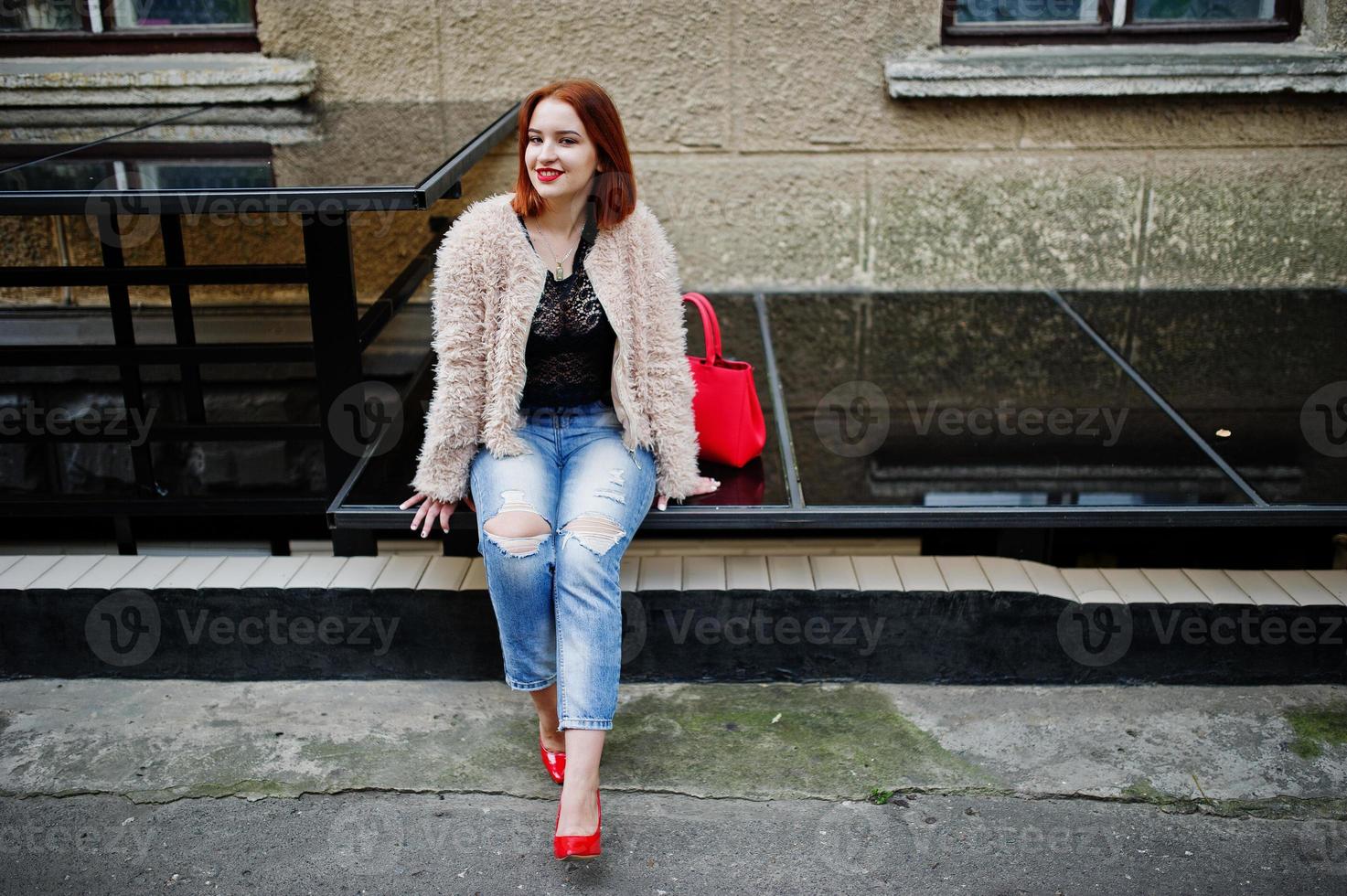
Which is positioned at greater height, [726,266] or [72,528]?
[726,266]

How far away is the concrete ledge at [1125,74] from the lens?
4742 millimetres

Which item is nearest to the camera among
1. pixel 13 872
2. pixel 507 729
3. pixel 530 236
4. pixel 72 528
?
pixel 13 872

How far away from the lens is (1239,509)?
10.4ft

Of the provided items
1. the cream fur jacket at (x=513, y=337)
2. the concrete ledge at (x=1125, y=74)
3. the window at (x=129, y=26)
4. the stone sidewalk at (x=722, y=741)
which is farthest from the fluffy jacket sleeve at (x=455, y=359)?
the window at (x=129, y=26)

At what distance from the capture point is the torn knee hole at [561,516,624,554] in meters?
2.82

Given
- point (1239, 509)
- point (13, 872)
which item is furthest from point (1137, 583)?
point (13, 872)

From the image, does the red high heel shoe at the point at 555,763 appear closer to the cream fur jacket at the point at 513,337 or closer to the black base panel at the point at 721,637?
the black base panel at the point at 721,637

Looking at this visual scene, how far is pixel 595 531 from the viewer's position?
112 inches

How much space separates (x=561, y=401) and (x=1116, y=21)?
3.15m

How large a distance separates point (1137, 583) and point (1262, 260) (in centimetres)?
234

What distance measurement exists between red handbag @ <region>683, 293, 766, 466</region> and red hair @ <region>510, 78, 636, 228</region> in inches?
13.5

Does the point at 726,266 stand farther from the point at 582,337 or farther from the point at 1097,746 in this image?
the point at 1097,746

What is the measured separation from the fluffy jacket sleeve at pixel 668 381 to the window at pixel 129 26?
109 inches

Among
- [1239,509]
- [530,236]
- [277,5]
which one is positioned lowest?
[1239,509]
